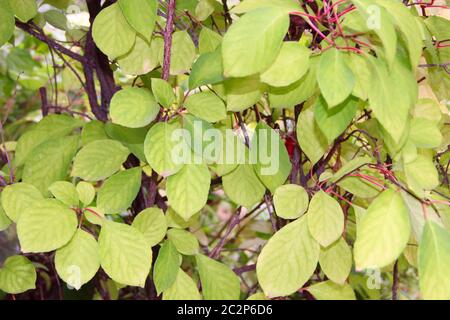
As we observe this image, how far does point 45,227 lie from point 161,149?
14cm

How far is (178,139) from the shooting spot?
1.89 ft

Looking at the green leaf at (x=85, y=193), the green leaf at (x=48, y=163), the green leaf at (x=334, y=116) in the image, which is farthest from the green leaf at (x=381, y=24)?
the green leaf at (x=48, y=163)

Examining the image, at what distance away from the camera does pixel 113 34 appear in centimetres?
65

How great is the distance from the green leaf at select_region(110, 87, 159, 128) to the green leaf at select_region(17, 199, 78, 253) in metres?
0.11

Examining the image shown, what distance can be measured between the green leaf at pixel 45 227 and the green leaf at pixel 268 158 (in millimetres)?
209

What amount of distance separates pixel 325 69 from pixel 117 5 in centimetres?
28

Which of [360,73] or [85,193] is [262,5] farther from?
[85,193]

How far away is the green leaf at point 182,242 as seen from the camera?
2.30 feet

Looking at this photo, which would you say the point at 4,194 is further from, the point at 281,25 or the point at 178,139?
the point at 281,25

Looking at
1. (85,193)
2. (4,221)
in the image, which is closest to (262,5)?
(85,193)

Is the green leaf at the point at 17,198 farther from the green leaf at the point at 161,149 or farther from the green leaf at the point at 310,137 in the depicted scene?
the green leaf at the point at 310,137

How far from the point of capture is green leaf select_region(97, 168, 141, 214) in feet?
2.17
